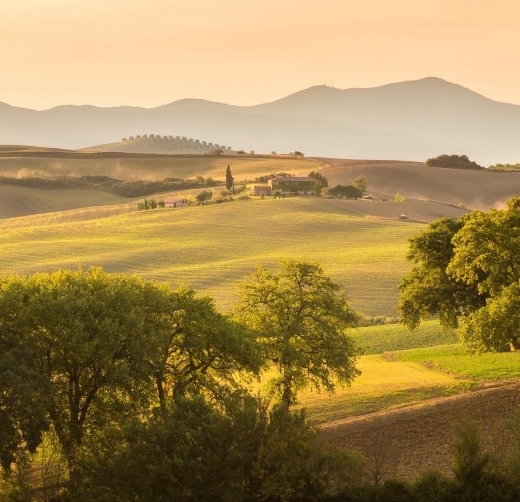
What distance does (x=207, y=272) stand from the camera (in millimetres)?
113312

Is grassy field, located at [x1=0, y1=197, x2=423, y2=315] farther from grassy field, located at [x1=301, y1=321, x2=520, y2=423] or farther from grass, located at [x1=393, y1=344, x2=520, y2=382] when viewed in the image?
grassy field, located at [x1=301, y1=321, x2=520, y2=423]

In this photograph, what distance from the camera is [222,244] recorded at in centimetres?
13475

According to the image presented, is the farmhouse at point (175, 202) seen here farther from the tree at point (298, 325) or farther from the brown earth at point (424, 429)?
the brown earth at point (424, 429)

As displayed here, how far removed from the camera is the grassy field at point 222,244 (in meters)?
109

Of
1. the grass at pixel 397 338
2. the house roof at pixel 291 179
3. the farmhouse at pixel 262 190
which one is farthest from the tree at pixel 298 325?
the house roof at pixel 291 179

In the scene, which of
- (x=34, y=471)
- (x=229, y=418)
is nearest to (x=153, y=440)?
(x=229, y=418)

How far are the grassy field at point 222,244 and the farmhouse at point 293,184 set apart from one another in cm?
1790

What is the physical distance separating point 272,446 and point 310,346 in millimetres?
18364

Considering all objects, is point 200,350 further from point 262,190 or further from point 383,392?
point 262,190

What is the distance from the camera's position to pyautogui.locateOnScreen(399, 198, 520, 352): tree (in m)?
53.5

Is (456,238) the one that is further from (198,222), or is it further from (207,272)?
(198,222)

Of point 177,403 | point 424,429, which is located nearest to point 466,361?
point 424,429

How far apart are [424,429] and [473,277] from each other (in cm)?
1493

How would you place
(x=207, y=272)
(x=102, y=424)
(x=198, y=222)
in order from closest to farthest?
(x=102, y=424) → (x=207, y=272) → (x=198, y=222)
